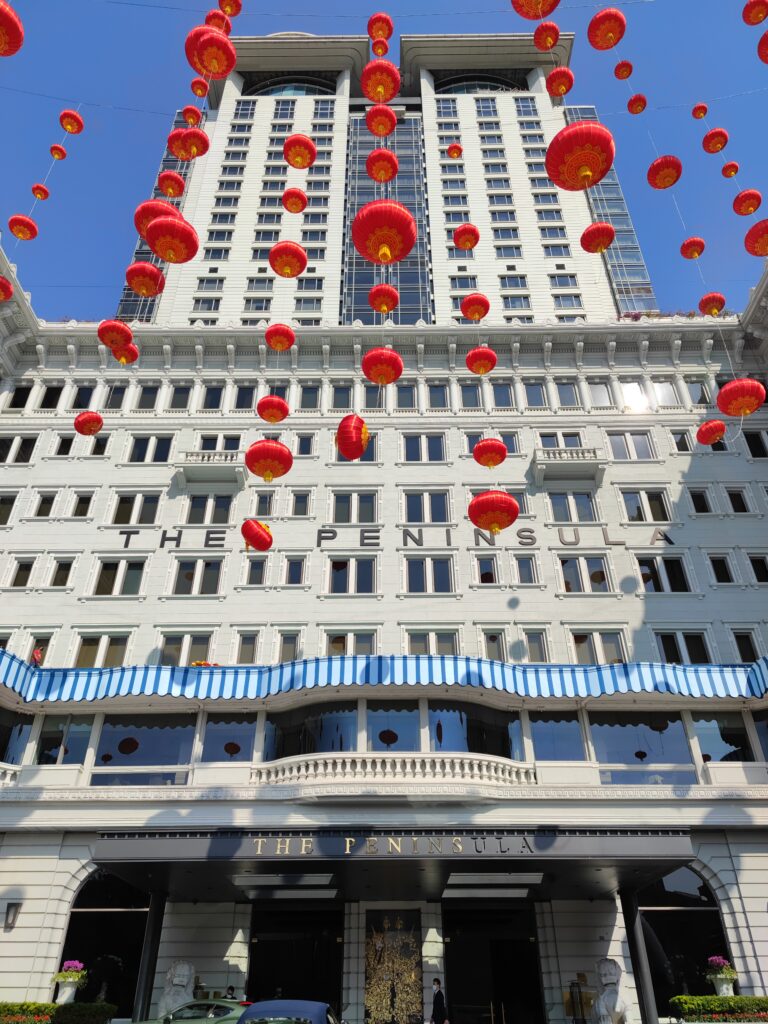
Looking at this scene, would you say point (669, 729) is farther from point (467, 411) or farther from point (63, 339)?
point (63, 339)

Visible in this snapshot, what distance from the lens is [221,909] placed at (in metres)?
22.4

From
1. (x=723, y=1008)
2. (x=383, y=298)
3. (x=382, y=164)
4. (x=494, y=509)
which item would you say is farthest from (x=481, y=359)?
(x=723, y=1008)

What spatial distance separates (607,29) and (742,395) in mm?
10316

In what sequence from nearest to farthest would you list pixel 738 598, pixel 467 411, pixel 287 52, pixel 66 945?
1. pixel 66 945
2. pixel 738 598
3. pixel 467 411
4. pixel 287 52

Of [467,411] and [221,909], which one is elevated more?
[467,411]

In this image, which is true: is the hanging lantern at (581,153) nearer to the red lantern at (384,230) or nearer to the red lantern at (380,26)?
the red lantern at (384,230)

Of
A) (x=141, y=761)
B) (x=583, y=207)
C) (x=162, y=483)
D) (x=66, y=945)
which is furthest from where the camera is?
(x=583, y=207)

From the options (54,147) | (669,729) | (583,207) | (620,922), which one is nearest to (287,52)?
Answer: (583,207)

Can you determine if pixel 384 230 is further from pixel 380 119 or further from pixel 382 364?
pixel 380 119

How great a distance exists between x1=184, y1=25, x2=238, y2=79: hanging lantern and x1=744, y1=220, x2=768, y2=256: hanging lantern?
14021 mm

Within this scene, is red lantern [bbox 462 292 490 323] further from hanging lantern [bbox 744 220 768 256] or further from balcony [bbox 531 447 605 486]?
balcony [bbox 531 447 605 486]

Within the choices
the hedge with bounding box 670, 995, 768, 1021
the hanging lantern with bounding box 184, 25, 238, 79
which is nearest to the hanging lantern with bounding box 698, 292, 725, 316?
the hanging lantern with bounding box 184, 25, 238, 79

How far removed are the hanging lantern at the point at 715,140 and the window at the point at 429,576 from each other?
1601cm

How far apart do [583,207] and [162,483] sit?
46.8 meters
